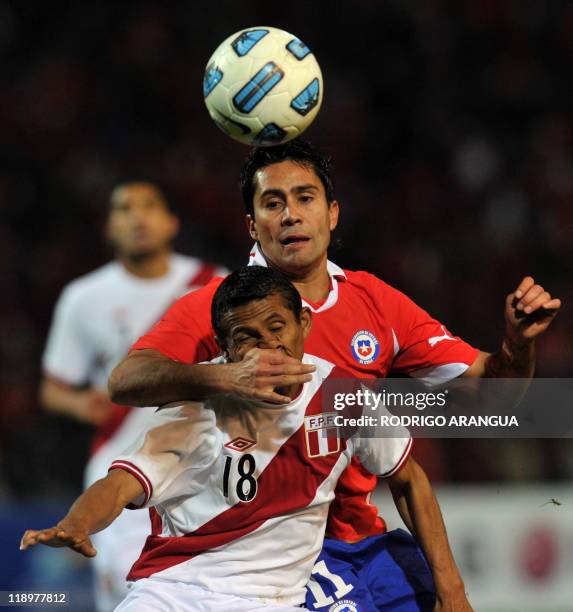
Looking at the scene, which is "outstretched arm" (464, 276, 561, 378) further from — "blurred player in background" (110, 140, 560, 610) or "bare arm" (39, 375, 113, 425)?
"bare arm" (39, 375, 113, 425)

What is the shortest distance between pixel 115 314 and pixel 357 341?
264 centimetres

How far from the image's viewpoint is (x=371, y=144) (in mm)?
10117

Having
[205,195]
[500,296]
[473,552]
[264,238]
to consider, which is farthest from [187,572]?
[205,195]

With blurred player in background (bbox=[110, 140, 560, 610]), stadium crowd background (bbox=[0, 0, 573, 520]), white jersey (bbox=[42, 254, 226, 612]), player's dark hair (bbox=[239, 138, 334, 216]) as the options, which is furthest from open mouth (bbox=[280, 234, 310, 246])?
stadium crowd background (bbox=[0, 0, 573, 520])

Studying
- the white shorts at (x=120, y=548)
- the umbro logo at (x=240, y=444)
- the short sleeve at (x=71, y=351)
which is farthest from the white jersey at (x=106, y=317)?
the umbro logo at (x=240, y=444)

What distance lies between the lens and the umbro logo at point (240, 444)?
10.1 feet

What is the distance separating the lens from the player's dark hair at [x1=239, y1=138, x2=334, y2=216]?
11.9ft

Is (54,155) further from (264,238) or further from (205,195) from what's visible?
(264,238)

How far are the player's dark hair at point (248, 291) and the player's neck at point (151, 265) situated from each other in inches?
108

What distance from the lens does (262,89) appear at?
11.7 ft

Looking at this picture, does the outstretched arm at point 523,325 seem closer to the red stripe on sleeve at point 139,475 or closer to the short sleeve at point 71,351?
the red stripe on sleeve at point 139,475

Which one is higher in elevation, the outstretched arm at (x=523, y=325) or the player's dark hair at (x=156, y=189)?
the player's dark hair at (x=156, y=189)

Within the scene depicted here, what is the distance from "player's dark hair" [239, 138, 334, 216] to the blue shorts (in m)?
1.14

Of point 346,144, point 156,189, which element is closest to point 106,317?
point 156,189
